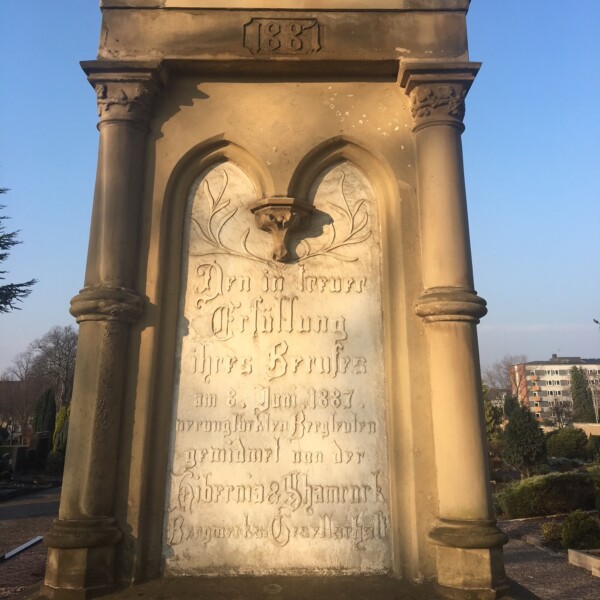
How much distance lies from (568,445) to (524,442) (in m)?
11.2

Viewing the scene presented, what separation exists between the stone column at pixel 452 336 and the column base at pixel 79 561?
2301 mm

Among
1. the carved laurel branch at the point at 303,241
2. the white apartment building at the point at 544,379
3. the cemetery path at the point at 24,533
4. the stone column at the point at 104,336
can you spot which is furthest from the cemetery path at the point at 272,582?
the white apartment building at the point at 544,379

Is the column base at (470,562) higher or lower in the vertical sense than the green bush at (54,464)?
higher

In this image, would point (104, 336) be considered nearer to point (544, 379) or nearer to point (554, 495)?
point (554, 495)

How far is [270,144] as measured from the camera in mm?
4664

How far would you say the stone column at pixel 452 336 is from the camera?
359 centimetres

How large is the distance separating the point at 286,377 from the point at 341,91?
8.84ft

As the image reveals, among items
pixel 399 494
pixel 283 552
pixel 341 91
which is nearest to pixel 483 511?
pixel 399 494

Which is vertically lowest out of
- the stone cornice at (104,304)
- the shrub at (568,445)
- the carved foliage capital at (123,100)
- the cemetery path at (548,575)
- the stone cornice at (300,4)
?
the cemetery path at (548,575)

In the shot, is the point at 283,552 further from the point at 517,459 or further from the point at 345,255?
the point at 517,459

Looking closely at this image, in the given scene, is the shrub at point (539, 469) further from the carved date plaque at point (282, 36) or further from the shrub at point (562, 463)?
the carved date plaque at point (282, 36)

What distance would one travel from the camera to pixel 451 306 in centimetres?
404

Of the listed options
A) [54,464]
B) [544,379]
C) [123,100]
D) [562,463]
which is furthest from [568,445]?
[544,379]

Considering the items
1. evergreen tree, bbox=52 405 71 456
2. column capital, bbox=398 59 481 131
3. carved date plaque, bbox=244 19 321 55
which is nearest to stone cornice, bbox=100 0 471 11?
→ carved date plaque, bbox=244 19 321 55
